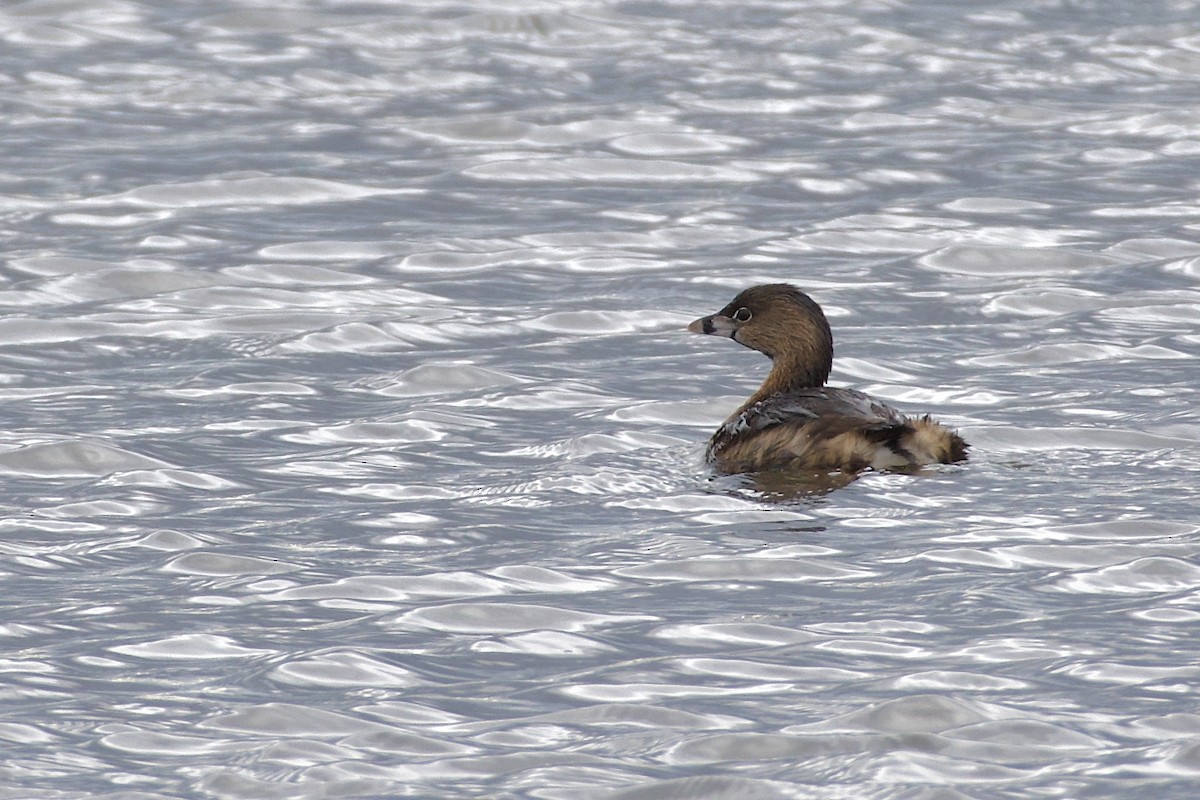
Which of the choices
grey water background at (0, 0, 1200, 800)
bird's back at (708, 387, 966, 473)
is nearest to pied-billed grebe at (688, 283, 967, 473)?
bird's back at (708, 387, 966, 473)

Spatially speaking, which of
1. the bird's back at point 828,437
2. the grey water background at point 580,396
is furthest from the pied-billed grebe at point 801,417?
the grey water background at point 580,396

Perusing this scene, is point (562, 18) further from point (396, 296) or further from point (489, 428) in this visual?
point (489, 428)

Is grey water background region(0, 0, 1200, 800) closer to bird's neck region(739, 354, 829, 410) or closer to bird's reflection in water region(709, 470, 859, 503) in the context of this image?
bird's reflection in water region(709, 470, 859, 503)

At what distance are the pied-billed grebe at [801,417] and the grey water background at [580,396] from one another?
0.17 metres

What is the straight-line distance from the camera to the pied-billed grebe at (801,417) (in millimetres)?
9577

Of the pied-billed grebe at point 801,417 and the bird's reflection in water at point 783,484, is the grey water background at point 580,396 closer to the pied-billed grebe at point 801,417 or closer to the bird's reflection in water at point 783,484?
the bird's reflection in water at point 783,484

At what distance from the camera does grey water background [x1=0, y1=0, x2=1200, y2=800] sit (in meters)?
6.87

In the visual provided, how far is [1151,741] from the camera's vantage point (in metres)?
6.57

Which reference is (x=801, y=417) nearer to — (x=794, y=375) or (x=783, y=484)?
(x=783, y=484)

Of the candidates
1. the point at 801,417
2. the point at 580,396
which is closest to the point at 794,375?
the point at 801,417

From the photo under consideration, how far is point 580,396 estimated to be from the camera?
11.6 m

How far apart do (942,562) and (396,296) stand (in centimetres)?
620

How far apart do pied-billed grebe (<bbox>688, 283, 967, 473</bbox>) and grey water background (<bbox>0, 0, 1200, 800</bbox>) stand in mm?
172

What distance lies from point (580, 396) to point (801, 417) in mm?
2002
